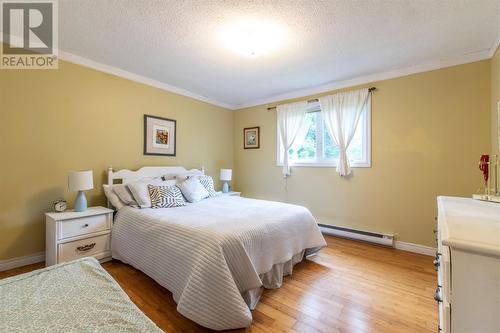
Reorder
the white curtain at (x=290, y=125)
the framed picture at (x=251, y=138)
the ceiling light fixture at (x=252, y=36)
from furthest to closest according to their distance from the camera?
the framed picture at (x=251, y=138)
the white curtain at (x=290, y=125)
the ceiling light fixture at (x=252, y=36)

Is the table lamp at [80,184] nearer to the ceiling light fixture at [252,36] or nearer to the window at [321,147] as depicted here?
the ceiling light fixture at [252,36]

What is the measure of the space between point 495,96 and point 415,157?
93cm

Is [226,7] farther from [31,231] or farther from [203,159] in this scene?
[31,231]

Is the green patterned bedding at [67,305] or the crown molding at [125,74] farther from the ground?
the crown molding at [125,74]

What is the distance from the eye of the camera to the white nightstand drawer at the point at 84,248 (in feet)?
7.13

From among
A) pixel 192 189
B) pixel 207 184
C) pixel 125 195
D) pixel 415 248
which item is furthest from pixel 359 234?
pixel 125 195

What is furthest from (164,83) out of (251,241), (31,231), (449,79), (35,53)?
(449,79)

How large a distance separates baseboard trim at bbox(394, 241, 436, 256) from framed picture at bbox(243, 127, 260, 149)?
279cm

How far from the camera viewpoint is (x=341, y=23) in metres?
1.93

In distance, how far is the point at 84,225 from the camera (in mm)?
2320

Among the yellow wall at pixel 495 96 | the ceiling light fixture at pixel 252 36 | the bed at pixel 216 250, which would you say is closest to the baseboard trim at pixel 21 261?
the bed at pixel 216 250

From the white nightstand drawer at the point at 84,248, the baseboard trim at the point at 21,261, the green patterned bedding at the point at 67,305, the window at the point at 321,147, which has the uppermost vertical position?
the window at the point at 321,147

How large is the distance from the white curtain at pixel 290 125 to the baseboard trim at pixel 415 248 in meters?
1.90

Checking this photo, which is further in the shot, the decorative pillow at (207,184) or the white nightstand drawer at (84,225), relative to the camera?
the decorative pillow at (207,184)
